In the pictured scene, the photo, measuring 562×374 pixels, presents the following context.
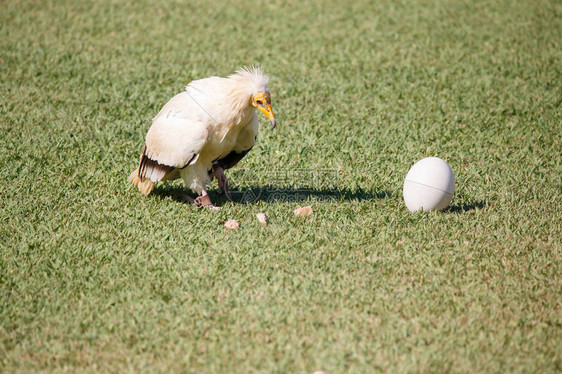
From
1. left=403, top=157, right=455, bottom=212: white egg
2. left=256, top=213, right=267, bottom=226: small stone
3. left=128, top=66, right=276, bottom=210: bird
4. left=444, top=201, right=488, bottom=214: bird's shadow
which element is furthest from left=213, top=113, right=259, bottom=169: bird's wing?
left=444, top=201, right=488, bottom=214: bird's shadow

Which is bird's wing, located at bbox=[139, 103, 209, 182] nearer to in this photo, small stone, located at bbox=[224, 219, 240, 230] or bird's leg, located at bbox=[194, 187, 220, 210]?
bird's leg, located at bbox=[194, 187, 220, 210]

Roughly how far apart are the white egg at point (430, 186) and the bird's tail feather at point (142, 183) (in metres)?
2.62

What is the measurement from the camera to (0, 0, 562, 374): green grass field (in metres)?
4.03

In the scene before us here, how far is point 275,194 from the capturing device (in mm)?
6352

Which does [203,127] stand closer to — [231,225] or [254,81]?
[254,81]

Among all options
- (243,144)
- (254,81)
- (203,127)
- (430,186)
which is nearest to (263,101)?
(254,81)

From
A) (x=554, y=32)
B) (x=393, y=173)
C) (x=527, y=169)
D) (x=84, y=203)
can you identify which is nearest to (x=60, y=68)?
(x=84, y=203)

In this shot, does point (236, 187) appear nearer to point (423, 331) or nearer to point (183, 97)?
point (183, 97)

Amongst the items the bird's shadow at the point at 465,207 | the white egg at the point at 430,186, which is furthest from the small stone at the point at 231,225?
the bird's shadow at the point at 465,207

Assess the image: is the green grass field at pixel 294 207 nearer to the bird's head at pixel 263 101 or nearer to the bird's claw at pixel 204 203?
the bird's claw at pixel 204 203

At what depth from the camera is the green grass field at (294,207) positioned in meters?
4.03

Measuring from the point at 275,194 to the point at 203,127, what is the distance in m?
1.31

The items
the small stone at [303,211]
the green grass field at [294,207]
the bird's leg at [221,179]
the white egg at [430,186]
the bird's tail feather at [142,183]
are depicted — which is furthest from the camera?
the bird's leg at [221,179]

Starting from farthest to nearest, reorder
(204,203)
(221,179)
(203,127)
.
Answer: (221,179) → (204,203) → (203,127)
